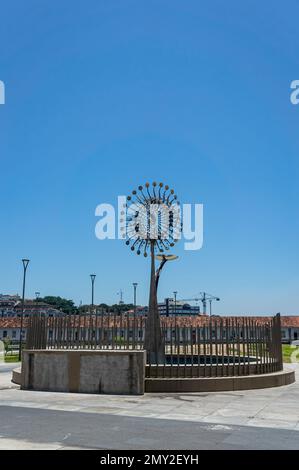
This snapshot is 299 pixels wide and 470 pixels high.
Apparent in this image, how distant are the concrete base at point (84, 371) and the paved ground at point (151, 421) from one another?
596 mm

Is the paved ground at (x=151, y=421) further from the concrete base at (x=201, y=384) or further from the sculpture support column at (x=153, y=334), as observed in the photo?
the sculpture support column at (x=153, y=334)

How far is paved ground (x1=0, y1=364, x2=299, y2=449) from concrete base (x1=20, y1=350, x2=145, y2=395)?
1.96 ft

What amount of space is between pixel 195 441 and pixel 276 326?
10.8m

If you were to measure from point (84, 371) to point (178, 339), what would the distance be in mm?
2975

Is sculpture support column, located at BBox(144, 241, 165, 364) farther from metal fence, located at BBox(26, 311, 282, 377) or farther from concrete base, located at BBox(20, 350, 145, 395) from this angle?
concrete base, located at BBox(20, 350, 145, 395)

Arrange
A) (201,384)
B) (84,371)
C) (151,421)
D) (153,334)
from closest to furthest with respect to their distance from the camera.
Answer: (151,421), (201,384), (84,371), (153,334)

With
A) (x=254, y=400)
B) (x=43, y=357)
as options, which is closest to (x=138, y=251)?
(x=43, y=357)

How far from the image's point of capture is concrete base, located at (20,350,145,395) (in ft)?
47.1

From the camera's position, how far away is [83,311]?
16.8m

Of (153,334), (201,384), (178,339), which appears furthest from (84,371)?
(201,384)

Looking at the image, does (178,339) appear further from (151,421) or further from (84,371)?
(151,421)

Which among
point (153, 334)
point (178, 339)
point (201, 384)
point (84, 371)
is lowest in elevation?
point (201, 384)

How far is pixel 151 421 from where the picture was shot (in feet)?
32.7
